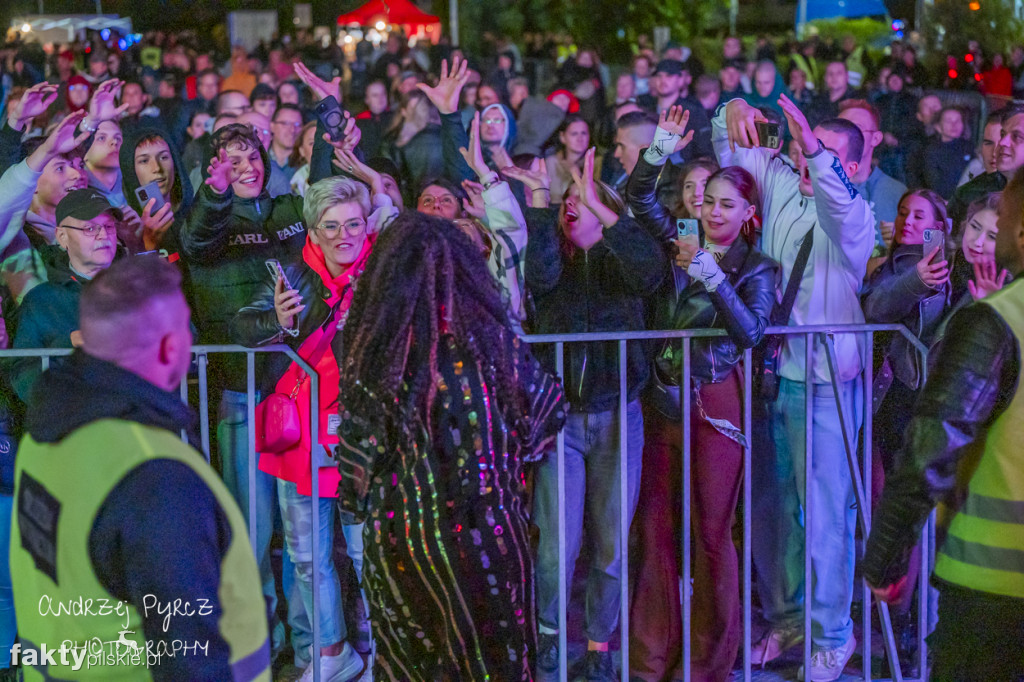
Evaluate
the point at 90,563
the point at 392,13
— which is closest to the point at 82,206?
the point at 90,563

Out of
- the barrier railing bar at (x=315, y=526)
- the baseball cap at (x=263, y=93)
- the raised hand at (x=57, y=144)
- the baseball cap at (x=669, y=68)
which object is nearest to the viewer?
the barrier railing bar at (x=315, y=526)

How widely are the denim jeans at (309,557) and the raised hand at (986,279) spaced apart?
2.69 m

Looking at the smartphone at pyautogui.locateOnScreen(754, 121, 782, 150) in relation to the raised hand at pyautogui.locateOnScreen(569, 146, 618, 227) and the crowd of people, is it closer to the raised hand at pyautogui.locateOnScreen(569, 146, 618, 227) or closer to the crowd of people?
the crowd of people

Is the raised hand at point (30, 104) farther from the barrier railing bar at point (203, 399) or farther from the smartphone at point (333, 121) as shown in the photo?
the barrier railing bar at point (203, 399)

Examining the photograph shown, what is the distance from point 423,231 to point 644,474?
1786 mm

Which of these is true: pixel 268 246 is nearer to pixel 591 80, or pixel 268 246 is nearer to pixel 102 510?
pixel 102 510

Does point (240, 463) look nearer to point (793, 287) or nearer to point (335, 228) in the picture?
point (335, 228)

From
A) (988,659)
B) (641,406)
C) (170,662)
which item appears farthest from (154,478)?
(641,406)

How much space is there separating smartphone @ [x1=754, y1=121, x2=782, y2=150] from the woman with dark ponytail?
209 cm

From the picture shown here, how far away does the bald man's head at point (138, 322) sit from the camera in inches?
101

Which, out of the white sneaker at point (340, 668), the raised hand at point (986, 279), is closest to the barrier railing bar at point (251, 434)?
the white sneaker at point (340, 668)

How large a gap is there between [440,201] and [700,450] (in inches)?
69.4

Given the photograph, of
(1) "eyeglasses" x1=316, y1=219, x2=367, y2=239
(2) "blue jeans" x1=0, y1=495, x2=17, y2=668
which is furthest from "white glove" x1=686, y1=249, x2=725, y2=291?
(2) "blue jeans" x1=0, y1=495, x2=17, y2=668

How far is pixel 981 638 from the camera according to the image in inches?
111
